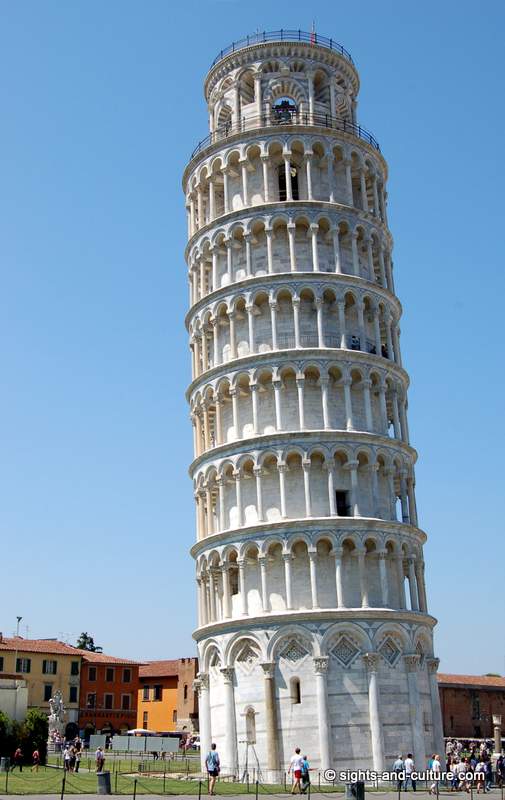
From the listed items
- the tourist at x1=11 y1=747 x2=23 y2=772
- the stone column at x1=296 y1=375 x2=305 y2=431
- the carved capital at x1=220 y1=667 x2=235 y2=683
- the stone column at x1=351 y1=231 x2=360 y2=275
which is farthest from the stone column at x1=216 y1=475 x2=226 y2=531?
the tourist at x1=11 y1=747 x2=23 y2=772

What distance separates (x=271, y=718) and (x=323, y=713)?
218 centimetres

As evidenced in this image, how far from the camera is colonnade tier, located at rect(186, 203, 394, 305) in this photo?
45000 millimetres

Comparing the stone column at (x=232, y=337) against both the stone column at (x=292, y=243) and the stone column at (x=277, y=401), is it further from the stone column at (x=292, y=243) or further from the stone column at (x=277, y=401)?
the stone column at (x=292, y=243)

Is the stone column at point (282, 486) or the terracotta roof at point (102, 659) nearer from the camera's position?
the stone column at point (282, 486)

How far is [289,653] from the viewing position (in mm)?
38938

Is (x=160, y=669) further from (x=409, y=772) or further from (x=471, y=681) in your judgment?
(x=409, y=772)

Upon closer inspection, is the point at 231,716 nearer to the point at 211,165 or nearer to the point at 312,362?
the point at 312,362

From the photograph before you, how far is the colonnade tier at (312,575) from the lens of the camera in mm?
39625

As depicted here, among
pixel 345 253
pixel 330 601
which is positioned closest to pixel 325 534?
pixel 330 601

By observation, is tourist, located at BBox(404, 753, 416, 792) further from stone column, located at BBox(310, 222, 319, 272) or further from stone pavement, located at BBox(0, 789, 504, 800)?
stone column, located at BBox(310, 222, 319, 272)

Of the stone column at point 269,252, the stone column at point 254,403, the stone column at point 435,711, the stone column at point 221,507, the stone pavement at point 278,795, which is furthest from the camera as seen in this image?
the stone column at point 269,252

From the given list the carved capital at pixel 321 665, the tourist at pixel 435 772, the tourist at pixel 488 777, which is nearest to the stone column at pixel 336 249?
the carved capital at pixel 321 665

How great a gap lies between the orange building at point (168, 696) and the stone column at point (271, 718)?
42.3 m

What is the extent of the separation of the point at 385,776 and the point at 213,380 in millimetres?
18782
